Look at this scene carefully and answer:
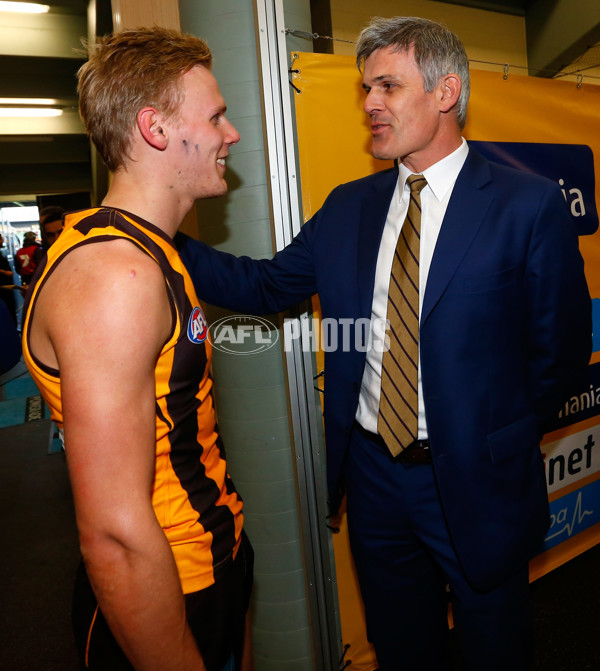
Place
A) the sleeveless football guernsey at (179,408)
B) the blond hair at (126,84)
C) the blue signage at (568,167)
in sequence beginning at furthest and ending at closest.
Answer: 1. the blue signage at (568,167)
2. the blond hair at (126,84)
3. the sleeveless football guernsey at (179,408)

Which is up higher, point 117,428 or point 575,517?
point 117,428

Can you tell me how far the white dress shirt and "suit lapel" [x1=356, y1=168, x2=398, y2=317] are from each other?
2 cm

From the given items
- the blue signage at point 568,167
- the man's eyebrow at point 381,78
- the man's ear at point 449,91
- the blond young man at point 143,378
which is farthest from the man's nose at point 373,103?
the blue signage at point 568,167

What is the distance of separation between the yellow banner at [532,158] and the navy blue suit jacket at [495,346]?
456 millimetres

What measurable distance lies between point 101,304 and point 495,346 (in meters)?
0.95

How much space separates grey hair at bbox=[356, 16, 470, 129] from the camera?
1.42 m

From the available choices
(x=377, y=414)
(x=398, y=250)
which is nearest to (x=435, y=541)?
(x=377, y=414)

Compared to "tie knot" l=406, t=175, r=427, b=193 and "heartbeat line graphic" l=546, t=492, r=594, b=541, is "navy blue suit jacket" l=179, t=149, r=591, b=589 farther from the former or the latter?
"heartbeat line graphic" l=546, t=492, r=594, b=541

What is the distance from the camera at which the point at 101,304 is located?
2.39 ft

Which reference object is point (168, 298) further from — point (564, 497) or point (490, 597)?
point (564, 497)

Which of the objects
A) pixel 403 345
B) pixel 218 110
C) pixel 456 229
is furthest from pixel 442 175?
pixel 218 110

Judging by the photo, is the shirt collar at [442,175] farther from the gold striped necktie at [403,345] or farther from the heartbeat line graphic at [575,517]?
the heartbeat line graphic at [575,517]

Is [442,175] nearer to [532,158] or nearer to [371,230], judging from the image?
[371,230]

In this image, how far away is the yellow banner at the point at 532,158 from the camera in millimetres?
1694
